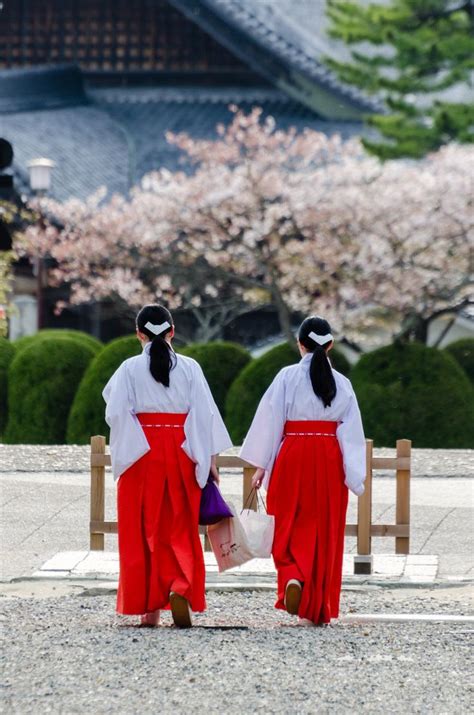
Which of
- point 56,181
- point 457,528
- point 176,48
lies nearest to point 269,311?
point 56,181

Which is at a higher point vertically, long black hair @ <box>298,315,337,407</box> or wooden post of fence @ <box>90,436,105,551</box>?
long black hair @ <box>298,315,337,407</box>

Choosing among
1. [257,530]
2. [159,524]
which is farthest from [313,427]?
[159,524]

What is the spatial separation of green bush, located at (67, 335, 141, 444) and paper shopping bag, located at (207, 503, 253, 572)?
9533mm

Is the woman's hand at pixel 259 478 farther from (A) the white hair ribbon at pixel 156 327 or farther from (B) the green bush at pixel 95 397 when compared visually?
(B) the green bush at pixel 95 397

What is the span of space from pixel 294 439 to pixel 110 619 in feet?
3.94

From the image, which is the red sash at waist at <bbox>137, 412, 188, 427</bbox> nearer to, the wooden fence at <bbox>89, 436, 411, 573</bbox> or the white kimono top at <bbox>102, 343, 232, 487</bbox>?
the white kimono top at <bbox>102, 343, 232, 487</bbox>

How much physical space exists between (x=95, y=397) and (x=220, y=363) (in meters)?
1.51

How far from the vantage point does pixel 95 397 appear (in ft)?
54.7

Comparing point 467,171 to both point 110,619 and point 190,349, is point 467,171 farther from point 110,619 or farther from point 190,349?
point 110,619

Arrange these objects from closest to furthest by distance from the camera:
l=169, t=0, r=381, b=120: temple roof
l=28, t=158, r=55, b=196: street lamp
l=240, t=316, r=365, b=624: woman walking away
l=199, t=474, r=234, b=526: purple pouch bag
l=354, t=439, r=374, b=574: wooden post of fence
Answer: l=199, t=474, r=234, b=526: purple pouch bag
l=240, t=316, r=365, b=624: woman walking away
l=354, t=439, r=374, b=574: wooden post of fence
l=28, t=158, r=55, b=196: street lamp
l=169, t=0, r=381, b=120: temple roof

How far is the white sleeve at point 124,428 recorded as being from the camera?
6.86 m

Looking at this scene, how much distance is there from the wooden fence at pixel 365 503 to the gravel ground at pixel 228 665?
1.25m

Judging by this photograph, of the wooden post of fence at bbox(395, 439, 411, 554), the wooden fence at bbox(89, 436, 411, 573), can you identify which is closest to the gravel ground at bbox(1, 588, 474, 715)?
the wooden fence at bbox(89, 436, 411, 573)

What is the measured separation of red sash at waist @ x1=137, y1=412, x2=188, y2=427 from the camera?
274 inches
